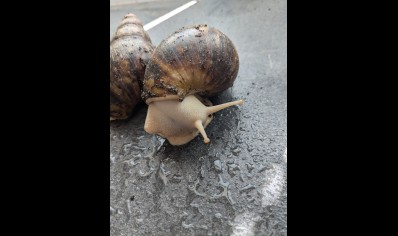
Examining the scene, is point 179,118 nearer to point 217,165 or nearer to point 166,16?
point 217,165

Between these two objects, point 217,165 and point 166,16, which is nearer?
point 217,165

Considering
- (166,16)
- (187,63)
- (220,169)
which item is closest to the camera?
(187,63)

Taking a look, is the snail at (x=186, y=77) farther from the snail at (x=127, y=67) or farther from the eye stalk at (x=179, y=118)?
the snail at (x=127, y=67)

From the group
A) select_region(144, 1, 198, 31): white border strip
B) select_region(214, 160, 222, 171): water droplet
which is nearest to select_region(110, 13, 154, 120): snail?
select_region(214, 160, 222, 171): water droplet

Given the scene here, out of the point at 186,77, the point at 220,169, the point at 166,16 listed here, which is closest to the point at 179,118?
the point at 186,77

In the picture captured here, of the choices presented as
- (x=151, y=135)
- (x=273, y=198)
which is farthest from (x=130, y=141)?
(x=273, y=198)

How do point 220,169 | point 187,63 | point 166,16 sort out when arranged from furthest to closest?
1. point 166,16
2. point 220,169
3. point 187,63

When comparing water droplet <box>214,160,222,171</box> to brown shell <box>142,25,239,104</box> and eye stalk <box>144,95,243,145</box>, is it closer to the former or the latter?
eye stalk <box>144,95,243,145</box>

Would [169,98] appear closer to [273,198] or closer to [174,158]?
[174,158]
